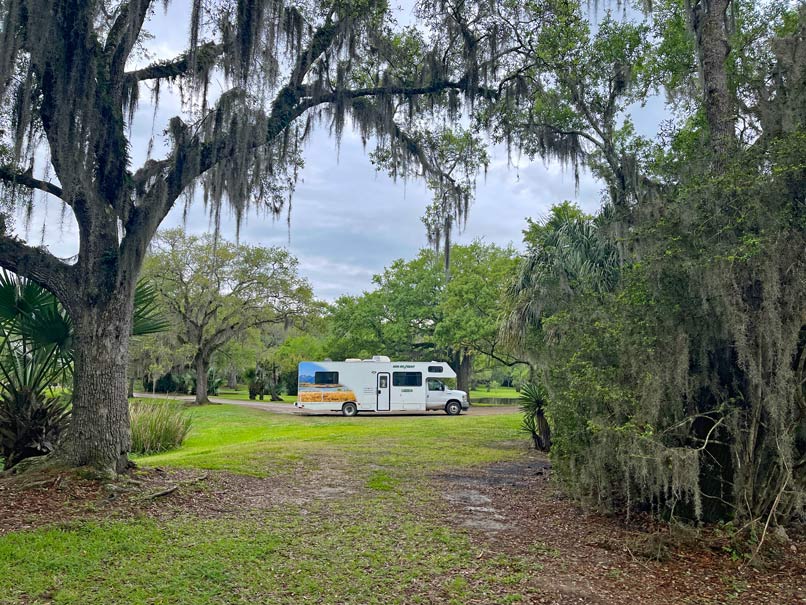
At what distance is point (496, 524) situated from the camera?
581 centimetres

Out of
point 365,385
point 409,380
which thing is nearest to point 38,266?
point 365,385

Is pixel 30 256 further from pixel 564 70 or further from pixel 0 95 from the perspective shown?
pixel 564 70

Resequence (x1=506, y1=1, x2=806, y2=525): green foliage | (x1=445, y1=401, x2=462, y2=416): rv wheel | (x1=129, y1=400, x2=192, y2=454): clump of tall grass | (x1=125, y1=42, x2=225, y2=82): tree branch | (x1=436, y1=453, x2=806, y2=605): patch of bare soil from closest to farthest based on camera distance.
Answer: (x1=436, y1=453, x2=806, y2=605): patch of bare soil
(x1=506, y1=1, x2=806, y2=525): green foliage
(x1=125, y1=42, x2=225, y2=82): tree branch
(x1=129, y1=400, x2=192, y2=454): clump of tall grass
(x1=445, y1=401, x2=462, y2=416): rv wheel

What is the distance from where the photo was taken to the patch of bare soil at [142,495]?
17.3 feet

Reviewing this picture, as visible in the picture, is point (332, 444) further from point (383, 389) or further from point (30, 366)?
point (383, 389)

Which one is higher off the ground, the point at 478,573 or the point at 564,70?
the point at 564,70

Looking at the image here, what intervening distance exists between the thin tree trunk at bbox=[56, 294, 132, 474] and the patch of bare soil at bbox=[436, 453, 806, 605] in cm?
386

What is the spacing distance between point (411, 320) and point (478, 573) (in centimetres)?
2508

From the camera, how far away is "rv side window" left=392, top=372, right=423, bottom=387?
888 inches

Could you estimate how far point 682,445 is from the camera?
5082mm

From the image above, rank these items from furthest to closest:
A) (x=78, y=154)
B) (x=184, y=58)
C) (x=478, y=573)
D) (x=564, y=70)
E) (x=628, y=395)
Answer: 1. (x=564, y=70)
2. (x=184, y=58)
3. (x=78, y=154)
4. (x=628, y=395)
5. (x=478, y=573)

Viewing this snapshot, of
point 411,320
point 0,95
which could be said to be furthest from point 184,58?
point 411,320

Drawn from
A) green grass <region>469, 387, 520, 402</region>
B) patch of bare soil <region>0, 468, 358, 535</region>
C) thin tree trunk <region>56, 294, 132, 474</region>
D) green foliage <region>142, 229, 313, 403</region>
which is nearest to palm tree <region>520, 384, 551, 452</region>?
patch of bare soil <region>0, 468, 358, 535</region>

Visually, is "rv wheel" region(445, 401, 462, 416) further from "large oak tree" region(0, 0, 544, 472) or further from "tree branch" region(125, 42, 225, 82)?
"tree branch" region(125, 42, 225, 82)
